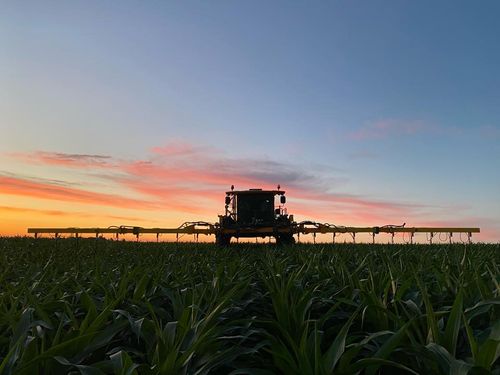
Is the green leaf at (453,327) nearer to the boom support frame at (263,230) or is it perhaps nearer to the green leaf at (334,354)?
the green leaf at (334,354)

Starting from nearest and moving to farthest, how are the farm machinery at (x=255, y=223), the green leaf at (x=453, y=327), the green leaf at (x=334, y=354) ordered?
the green leaf at (x=334, y=354), the green leaf at (x=453, y=327), the farm machinery at (x=255, y=223)

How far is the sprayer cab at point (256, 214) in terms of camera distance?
809 inches

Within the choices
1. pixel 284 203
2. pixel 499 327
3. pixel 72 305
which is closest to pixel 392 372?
pixel 499 327

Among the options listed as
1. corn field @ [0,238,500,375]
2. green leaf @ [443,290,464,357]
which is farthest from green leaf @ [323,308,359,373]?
green leaf @ [443,290,464,357]

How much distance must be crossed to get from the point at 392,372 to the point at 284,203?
19.0m

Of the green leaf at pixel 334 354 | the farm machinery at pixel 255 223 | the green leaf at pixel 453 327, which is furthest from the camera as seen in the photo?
A: the farm machinery at pixel 255 223

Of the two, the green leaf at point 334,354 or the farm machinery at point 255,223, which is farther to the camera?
the farm machinery at point 255,223

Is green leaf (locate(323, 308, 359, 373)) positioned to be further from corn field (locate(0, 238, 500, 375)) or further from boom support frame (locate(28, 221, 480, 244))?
boom support frame (locate(28, 221, 480, 244))

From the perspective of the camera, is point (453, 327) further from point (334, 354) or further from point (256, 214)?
point (256, 214)

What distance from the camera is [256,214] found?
69.9 ft

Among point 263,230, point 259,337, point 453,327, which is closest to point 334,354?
point 453,327

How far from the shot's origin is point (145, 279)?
3.43m

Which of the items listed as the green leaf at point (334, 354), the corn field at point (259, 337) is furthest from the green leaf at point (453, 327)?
the green leaf at point (334, 354)

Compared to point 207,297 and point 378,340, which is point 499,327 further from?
point 207,297
